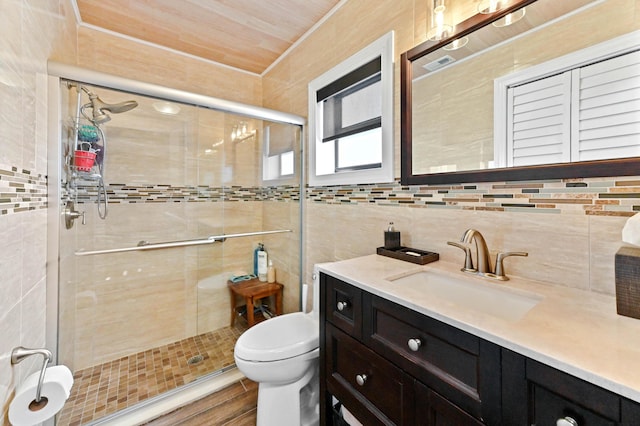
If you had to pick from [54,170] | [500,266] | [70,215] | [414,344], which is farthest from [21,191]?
[500,266]

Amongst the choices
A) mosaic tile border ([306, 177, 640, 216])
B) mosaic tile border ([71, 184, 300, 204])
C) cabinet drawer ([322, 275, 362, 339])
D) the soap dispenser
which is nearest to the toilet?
cabinet drawer ([322, 275, 362, 339])

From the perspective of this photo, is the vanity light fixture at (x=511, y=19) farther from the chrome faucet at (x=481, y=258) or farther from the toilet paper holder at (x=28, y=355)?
the toilet paper holder at (x=28, y=355)

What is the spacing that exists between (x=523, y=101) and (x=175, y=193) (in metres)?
2.13

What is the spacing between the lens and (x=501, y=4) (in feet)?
3.20

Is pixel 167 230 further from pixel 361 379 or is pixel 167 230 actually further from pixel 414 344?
pixel 414 344

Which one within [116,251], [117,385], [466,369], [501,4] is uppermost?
[501,4]

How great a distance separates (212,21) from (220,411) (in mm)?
2491

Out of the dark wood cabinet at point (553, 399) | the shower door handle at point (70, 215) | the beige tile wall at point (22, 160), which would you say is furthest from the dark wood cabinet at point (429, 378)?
the shower door handle at point (70, 215)

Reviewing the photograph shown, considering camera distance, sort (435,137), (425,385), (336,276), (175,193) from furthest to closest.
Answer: (175,193) → (435,137) → (336,276) → (425,385)

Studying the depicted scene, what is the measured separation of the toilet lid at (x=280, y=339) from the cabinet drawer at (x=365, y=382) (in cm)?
24

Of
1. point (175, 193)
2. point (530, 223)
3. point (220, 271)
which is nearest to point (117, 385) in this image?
point (220, 271)

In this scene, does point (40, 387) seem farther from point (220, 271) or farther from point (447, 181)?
point (447, 181)

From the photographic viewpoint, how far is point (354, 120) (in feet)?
5.65

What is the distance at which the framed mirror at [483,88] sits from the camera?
0.82 metres
